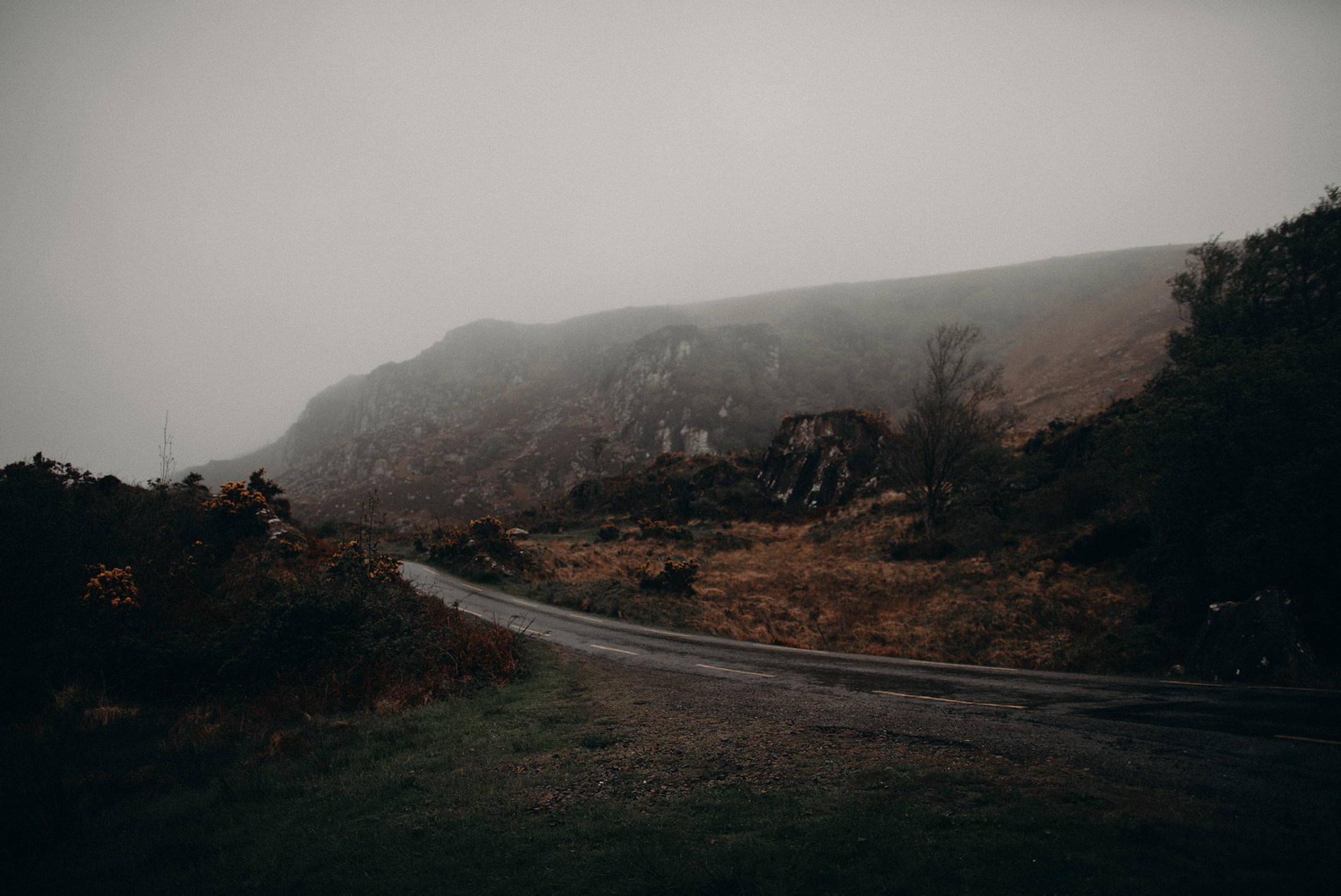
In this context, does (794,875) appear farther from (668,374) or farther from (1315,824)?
(668,374)

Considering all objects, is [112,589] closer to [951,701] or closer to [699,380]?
[951,701]

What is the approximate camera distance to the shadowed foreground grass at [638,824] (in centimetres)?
328

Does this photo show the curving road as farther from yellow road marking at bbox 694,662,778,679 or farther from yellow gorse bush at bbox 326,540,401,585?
yellow gorse bush at bbox 326,540,401,585

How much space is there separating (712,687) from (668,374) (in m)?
75.4

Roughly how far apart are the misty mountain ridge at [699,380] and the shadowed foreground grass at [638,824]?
5106cm

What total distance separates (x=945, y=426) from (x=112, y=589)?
2968 centimetres

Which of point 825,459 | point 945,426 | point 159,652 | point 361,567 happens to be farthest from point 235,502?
point 825,459

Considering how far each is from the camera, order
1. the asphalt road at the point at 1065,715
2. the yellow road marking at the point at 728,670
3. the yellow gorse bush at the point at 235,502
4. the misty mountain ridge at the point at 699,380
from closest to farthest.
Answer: the asphalt road at the point at 1065,715, the yellow road marking at the point at 728,670, the yellow gorse bush at the point at 235,502, the misty mountain ridge at the point at 699,380

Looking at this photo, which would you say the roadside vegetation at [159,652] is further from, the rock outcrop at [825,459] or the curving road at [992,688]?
the rock outcrop at [825,459]

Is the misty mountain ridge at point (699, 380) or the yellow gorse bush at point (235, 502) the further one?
the misty mountain ridge at point (699, 380)

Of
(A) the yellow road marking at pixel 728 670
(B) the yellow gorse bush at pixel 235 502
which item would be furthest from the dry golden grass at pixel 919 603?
(B) the yellow gorse bush at pixel 235 502

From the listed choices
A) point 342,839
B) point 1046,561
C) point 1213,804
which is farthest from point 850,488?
point 342,839

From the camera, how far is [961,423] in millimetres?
24984

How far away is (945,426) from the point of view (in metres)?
25.0
